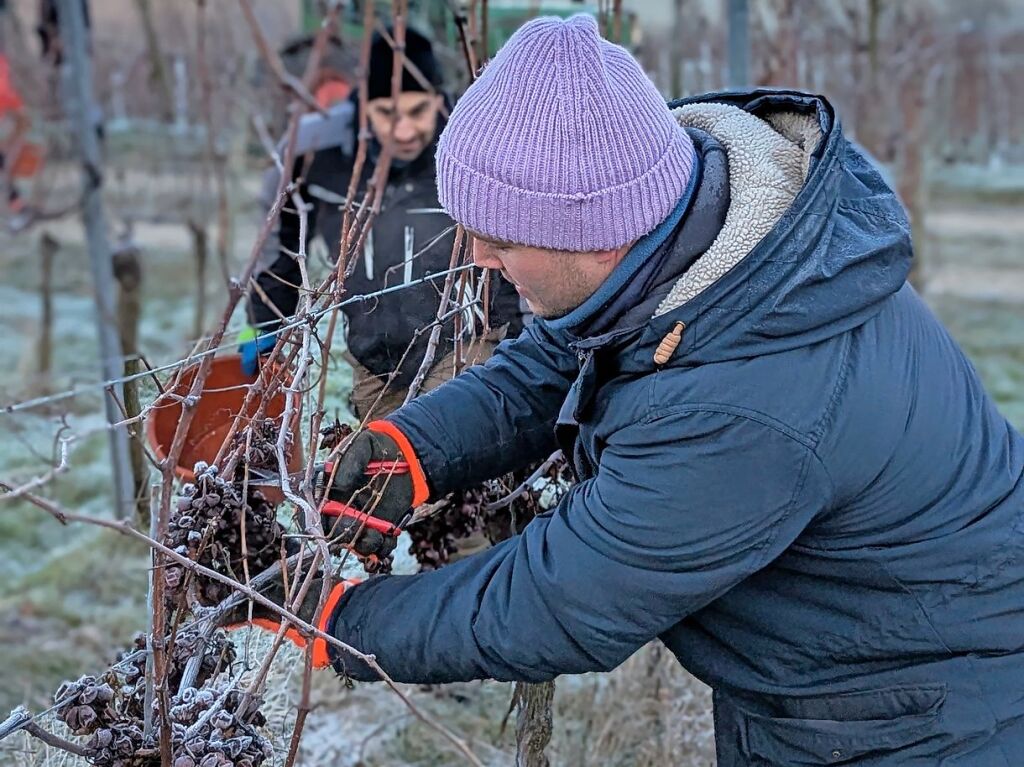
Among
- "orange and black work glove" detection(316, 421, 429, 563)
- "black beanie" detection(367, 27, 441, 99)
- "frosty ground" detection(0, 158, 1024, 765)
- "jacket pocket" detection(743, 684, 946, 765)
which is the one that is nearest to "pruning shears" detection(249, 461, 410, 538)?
"orange and black work glove" detection(316, 421, 429, 563)

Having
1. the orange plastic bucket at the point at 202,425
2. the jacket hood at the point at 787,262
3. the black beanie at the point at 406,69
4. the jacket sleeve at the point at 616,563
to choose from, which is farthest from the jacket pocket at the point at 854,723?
the black beanie at the point at 406,69

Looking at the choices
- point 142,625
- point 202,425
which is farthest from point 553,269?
point 142,625

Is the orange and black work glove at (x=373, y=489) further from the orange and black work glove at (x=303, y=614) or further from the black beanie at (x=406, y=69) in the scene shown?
the black beanie at (x=406, y=69)

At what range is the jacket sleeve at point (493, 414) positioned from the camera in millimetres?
1669

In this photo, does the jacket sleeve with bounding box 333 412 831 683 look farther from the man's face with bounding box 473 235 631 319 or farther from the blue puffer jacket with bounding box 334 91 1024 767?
the man's face with bounding box 473 235 631 319

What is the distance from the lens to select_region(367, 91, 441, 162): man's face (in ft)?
11.4

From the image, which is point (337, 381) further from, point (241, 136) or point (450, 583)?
point (241, 136)

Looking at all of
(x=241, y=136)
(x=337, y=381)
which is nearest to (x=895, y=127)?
(x=241, y=136)

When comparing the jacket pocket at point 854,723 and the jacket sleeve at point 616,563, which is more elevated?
the jacket sleeve at point 616,563

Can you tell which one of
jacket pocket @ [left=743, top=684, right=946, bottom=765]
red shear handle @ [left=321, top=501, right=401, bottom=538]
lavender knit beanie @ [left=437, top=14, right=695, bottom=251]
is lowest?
jacket pocket @ [left=743, top=684, right=946, bottom=765]

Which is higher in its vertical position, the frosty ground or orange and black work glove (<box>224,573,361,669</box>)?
orange and black work glove (<box>224,573,361,669</box>)

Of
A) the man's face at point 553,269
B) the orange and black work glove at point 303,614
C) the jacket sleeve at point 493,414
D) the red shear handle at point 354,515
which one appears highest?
the man's face at point 553,269

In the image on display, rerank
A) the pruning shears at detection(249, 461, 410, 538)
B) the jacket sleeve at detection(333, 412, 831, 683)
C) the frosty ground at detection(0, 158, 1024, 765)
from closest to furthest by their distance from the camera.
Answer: the jacket sleeve at detection(333, 412, 831, 683)
the pruning shears at detection(249, 461, 410, 538)
the frosty ground at detection(0, 158, 1024, 765)

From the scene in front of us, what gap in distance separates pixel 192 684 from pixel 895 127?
10.0 m
